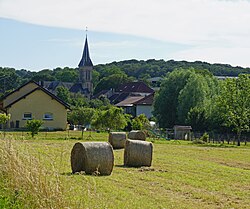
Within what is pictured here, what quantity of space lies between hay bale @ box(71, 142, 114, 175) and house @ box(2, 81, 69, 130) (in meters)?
39.3

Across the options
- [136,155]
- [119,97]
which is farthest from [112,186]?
[119,97]

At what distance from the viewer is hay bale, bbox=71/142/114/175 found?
17078 millimetres

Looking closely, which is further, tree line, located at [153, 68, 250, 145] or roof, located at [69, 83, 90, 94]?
roof, located at [69, 83, 90, 94]

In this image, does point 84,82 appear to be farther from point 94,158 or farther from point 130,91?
point 94,158

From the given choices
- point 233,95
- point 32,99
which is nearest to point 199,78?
point 233,95

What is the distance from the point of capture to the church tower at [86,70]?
145500mm

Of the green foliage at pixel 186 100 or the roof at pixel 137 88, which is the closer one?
the green foliage at pixel 186 100

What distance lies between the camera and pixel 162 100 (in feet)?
238

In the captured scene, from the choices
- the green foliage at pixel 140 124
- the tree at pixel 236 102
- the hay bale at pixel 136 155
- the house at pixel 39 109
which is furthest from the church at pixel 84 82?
the hay bale at pixel 136 155

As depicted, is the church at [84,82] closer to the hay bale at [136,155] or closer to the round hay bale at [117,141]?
the round hay bale at [117,141]

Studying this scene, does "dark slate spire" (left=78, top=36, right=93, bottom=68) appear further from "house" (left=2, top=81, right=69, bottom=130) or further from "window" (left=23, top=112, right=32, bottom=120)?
"window" (left=23, top=112, right=32, bottom=120)

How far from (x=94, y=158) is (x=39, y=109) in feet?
134

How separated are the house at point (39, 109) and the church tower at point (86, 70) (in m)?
82.5

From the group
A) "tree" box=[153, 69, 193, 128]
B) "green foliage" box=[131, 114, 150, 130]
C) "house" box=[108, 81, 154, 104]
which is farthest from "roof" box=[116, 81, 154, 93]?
"green foliage" box=[131, 114, 150, 130]
